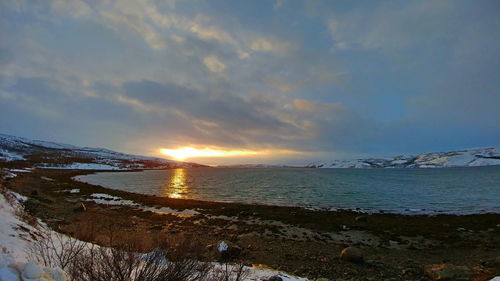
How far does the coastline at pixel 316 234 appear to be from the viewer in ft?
37.0

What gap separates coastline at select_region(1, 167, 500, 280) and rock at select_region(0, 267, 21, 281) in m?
4.75

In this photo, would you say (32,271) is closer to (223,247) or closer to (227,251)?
(223,247)

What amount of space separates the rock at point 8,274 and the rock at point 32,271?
9cm

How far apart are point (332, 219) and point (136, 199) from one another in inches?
1005

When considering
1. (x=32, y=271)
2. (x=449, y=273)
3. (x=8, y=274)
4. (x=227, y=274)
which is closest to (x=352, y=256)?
(x=449, y=273)

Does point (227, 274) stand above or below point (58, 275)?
below

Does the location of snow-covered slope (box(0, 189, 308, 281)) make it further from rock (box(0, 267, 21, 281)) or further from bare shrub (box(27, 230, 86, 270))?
bare shrub (box(27, 230, 86, 270))

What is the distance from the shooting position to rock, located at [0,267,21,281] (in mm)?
3092

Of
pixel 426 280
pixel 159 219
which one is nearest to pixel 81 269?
pixel 426 280

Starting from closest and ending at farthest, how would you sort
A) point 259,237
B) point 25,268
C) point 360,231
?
1. point 25,268
2. point 259,237
3. point 360,231

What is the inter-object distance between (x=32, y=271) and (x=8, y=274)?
0.81 feet

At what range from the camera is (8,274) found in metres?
3.18

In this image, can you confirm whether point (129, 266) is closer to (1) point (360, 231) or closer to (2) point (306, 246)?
(2) point (306, 246)

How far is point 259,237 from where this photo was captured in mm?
16312
